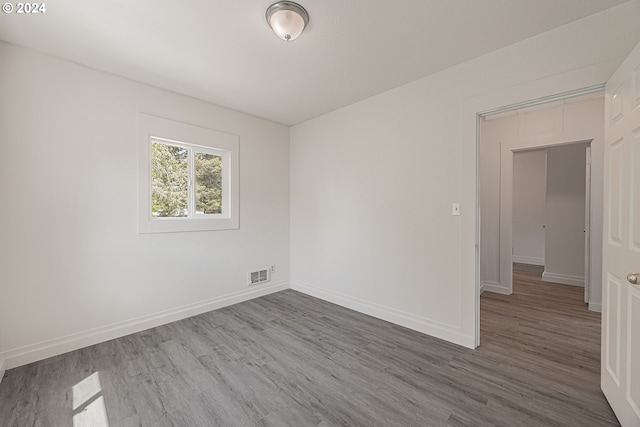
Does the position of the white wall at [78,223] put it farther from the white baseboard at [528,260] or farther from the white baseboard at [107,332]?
the white baseboard at [528,260]

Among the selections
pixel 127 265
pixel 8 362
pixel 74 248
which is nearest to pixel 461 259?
pixel 127 265

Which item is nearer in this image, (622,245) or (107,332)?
(622,245)

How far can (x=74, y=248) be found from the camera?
7.78 feet

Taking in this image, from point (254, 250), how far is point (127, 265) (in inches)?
59.8

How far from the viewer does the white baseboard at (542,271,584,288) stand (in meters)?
4.34

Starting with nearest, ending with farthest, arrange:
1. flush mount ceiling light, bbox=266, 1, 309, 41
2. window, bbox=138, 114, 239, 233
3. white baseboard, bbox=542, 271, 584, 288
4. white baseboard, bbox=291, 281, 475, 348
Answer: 1. flush mount ceiling light, bbox=266, 1, 309, 41
2. white baseboard, bbox=291, 281, 475, 348
3. window, bbox=138, 114, 239, 233
4. white baseboard, bbox=542, 271, 584, 288

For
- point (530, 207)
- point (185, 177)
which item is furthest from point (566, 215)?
point (185, 177)

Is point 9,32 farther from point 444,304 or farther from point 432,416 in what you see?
point 444,304

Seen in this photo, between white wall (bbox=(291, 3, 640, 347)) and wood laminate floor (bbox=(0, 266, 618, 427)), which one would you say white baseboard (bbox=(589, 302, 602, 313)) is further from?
white wall (bbox=(291, 3, 640, 347))

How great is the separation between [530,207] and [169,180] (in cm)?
731

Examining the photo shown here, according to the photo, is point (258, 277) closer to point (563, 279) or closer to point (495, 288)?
point (495, 288)

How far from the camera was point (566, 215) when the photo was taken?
461cm

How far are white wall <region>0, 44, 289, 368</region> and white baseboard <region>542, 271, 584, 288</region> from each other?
5.66 metres

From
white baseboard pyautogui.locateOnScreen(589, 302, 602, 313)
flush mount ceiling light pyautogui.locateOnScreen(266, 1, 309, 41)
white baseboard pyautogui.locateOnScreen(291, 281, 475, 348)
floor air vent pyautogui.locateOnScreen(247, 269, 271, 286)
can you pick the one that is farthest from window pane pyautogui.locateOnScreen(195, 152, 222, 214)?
white baseboard pyautogui.locateOnScreen(589, 302, 602, 313)
